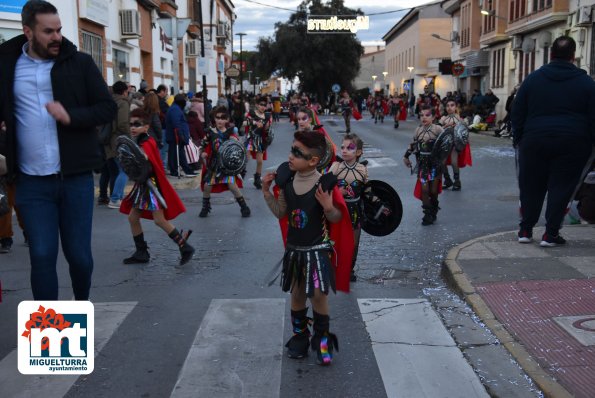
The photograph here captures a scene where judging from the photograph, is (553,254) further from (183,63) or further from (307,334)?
(183,63)

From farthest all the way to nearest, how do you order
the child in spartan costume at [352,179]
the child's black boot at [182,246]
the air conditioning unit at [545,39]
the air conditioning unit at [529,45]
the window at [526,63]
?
the window at [526,63], the air conditioning unit at [529,45], the air conditioning unit at [545,39], the child's black boot at [182,246], the child in spartan costume at [352,179]

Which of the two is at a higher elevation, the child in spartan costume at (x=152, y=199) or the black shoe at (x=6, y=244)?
the child in spartan costume at (x=152, y=199)

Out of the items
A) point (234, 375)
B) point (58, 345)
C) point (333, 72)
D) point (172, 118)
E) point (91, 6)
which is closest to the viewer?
point (58, 345)

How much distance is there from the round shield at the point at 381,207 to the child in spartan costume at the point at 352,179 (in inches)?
2.7

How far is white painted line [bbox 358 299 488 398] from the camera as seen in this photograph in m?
3.94

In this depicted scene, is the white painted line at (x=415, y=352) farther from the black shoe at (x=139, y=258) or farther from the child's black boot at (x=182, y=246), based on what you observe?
the black shoe at (x=139, y=258)

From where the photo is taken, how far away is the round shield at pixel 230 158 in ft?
31.8

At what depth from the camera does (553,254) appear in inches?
265

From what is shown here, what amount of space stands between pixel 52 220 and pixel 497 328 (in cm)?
303

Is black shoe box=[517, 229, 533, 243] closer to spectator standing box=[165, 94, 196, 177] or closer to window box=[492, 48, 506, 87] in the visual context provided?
spectator standing box=[165, 94, 196, 177]

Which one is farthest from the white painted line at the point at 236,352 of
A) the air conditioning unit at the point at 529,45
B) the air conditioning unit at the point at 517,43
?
the air conditioning unit at the point at 517,43

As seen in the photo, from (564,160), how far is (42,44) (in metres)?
5.05

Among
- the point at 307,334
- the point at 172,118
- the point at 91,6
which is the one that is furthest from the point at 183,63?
the point at 307,334

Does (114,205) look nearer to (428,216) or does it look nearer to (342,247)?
(428,216)
